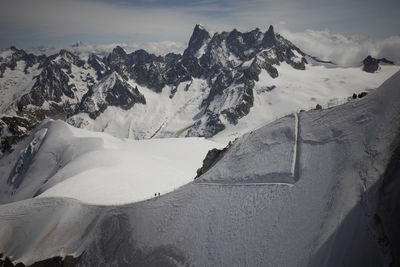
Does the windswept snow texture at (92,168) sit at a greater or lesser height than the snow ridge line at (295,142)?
lesser

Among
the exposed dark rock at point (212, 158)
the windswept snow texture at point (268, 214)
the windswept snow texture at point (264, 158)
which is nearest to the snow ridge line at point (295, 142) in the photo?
the windswept snow texture at point (264, 158)

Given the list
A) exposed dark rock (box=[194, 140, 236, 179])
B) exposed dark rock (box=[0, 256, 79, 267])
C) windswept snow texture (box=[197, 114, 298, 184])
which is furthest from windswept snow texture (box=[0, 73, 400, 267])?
exposed dark rock (box=[194, 140, 236, 179])

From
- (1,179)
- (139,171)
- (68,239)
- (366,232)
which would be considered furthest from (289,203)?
(1,179)

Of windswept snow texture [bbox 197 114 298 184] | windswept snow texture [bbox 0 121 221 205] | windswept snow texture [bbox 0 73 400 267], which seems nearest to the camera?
windswept snow texture [bbox 0 73 400 267]

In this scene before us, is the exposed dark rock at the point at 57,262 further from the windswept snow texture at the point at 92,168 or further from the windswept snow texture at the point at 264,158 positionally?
the windswept snow texture at the point at 264,158

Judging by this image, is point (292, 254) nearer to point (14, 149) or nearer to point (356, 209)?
point (356, 209)

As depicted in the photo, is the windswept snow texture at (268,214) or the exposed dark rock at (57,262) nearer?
the windswept snow texture at (268,214)

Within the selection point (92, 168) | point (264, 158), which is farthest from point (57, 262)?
point (92, 168)

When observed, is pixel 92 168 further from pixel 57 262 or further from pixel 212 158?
pixel 212 158

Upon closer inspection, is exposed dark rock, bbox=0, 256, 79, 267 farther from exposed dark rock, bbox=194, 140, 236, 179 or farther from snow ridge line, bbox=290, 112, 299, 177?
snow ridge line, bbox=290, 112, 299, 177
